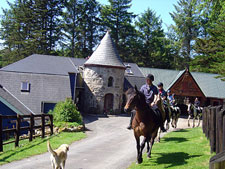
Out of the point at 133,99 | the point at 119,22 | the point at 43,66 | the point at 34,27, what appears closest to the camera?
the point at 133,99

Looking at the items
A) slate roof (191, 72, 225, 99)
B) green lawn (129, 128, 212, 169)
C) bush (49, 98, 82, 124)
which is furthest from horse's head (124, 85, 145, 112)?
slate roof (191, 72, 225, 99)

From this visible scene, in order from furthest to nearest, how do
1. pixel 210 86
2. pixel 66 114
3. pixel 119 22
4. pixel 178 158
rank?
1. pixel 119 22
2. pixel 210 86
3. pixel 66 114
4. pixel 178 158

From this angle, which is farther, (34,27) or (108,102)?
(34,27)

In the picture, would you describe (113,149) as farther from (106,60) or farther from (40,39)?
(40,39)

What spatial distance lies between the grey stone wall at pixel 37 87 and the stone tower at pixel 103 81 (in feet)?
15.6

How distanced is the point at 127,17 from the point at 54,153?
5204 cm

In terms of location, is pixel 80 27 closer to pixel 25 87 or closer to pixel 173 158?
pixel 25 87

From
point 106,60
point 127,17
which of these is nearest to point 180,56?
point 127,17

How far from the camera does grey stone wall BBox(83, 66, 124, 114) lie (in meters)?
30.4

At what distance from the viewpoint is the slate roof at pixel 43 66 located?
98.6ft

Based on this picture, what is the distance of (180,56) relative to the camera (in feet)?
180

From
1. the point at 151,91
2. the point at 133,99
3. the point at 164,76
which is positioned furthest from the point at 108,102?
the point at 133,99

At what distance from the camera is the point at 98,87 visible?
100 feet

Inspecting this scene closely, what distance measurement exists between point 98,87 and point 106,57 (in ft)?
12.3
